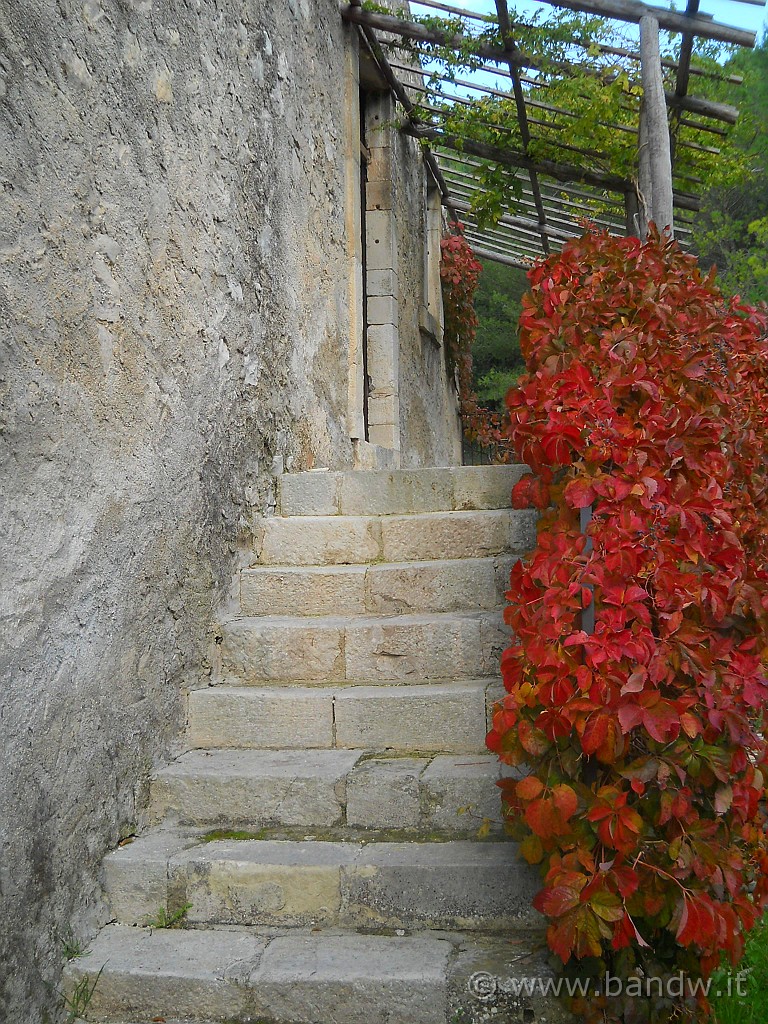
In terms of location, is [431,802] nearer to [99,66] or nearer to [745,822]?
[745,822]

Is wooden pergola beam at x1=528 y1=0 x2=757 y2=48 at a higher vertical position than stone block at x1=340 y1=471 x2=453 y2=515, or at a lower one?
higher

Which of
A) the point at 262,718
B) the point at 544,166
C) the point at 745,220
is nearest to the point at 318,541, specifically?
the point at 262,718

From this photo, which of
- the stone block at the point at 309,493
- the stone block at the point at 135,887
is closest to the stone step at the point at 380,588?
the stone block at the point at 309,493

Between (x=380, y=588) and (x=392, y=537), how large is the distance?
0.27m

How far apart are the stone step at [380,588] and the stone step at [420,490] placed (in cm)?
34

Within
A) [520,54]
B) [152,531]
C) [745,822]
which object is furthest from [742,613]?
[520,54]

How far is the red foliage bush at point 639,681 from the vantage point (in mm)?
1619

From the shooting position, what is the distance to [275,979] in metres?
1.94

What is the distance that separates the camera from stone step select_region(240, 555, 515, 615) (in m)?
3.05

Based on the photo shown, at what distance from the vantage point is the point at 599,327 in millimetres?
2180

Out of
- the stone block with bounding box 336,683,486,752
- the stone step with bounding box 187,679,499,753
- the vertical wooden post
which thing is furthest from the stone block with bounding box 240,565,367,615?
the vertical wooden post

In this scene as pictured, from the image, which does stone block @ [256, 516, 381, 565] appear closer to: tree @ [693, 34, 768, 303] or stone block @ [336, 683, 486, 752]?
stone block @ [336, 683, 486, 752]

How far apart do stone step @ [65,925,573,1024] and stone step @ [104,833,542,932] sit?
51 millimetres

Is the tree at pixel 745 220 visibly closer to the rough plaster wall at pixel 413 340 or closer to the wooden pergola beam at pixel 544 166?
the rough plaster wall at pixel 413 340
